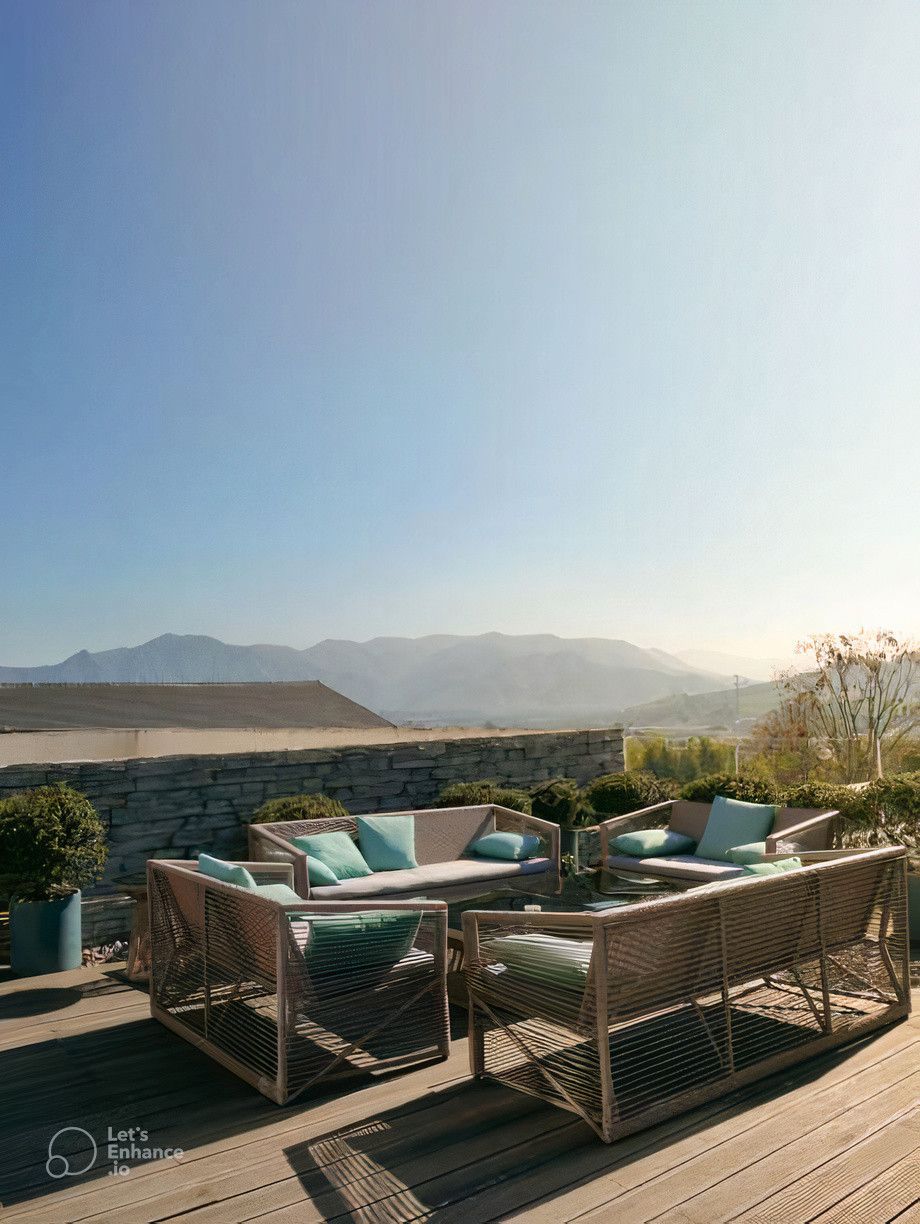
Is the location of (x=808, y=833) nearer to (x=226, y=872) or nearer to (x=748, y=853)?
(x=748, y=853)

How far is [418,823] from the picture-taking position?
7.07 m

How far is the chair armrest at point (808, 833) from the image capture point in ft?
19.9

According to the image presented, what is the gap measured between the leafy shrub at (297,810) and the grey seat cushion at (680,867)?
2.20 m

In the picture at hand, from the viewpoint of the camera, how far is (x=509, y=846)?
701cm

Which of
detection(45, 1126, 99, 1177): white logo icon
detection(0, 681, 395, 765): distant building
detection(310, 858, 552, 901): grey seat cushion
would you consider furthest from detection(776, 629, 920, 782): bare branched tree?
detection(45, 1126, 99, 1177): white logo icon

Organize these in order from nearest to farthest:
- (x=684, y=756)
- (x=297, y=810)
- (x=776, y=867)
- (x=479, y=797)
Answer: (x=776, y=867) → (x=297, y=810) → (x=479, y=797) → (x=684, y=756)

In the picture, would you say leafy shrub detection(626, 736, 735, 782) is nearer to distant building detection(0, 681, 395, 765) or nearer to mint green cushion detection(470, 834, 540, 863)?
distant building detection(0, 681, 395, 765)

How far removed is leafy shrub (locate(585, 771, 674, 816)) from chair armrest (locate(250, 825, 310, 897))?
3.05 m

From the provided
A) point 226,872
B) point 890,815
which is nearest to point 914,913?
point 890,815

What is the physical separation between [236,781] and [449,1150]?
438cm

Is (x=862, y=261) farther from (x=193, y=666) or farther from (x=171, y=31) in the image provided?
(x=193, y=666)

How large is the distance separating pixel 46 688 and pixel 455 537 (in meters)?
8.81

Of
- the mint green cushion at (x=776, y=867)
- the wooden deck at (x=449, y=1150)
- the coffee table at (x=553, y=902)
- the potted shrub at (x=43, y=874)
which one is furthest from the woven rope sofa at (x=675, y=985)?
the potted shrub at (x=43, y=874)

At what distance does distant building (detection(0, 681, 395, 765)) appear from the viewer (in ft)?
28.3
